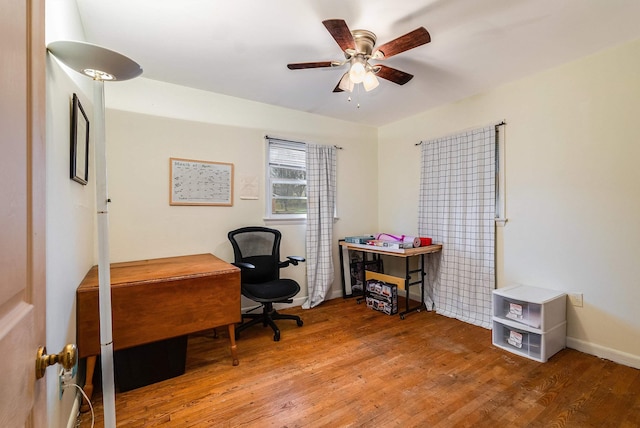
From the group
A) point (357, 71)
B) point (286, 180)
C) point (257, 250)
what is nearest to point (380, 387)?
point (257, 250)

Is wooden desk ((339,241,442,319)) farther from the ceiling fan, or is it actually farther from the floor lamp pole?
the floor lamp pole

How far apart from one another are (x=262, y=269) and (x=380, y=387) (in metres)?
1.50

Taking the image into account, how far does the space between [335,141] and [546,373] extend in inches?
118

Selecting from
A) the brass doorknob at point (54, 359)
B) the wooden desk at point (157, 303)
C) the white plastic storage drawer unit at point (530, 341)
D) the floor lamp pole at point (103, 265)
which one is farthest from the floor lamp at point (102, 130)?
the white plastic storage drawer unit at point (530, 341)

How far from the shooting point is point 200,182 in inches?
109

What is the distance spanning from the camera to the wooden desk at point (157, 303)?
5.33 ft

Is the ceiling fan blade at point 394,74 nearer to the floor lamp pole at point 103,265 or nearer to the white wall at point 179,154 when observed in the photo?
the white wall at point 179,154

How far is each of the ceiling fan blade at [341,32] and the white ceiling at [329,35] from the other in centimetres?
17

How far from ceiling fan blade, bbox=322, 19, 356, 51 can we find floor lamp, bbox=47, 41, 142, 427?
0.95m

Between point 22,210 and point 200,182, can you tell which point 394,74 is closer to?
point 200,182

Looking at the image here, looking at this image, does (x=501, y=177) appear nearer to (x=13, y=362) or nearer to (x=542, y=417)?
(x=542, y=417)

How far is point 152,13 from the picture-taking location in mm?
1704

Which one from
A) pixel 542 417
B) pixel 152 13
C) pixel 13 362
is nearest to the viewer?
pixel 13 362

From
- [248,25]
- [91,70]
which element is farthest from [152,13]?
[91,70]
